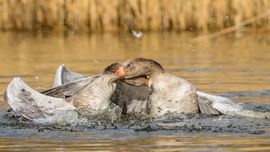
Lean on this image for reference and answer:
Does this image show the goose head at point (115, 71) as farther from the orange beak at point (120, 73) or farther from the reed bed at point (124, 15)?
the reed bed at point (124, 15)

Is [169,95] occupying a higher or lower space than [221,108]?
higher

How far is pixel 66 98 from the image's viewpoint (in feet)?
28.6

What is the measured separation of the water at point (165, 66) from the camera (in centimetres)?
732

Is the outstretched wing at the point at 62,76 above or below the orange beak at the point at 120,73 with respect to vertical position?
below

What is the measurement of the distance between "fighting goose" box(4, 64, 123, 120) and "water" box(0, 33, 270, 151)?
6.5 inches

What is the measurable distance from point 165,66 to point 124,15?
6531 mm

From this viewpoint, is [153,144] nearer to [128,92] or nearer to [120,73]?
[120,73]

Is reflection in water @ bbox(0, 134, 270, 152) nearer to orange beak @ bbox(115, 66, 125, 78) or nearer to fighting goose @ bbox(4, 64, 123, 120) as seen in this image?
fighting goose @ bbox(4, 64, 123, 120)

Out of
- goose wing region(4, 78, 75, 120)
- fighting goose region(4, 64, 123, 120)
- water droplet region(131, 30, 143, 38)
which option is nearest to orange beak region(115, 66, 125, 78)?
fighting goose region(4, 64, 123, 120)

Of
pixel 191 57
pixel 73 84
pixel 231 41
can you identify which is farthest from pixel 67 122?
pixel 231 41

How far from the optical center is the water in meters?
7.32

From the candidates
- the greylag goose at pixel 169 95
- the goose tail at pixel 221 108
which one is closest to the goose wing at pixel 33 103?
the greylag goose at pixel 169 95

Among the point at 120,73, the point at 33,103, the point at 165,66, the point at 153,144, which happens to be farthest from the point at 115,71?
the point at 165,66

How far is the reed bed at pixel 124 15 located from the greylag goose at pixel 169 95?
34.4ft
